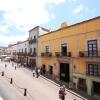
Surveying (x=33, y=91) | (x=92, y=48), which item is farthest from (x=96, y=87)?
(x=33, y=91)

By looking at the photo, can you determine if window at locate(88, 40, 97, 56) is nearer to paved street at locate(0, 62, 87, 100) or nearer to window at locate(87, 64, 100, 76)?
window at locate(87, 64, 100, 76)

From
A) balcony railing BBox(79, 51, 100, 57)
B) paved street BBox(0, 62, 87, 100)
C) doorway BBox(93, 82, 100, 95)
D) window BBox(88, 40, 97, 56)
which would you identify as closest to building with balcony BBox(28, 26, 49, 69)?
paved street BBox(0, 62, 87, 100)

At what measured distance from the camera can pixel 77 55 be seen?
24.5 m

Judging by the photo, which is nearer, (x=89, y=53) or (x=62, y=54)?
(x=89, y=53)

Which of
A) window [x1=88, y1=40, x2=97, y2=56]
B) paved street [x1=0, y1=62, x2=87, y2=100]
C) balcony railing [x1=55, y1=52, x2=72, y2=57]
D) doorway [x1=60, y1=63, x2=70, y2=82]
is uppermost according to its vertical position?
window [x1=88, y1=40, x2=97, y2=56]

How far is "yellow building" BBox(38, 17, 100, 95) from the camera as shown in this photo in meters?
21.5

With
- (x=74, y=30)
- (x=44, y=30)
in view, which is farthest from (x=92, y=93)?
(x=44, y=30)

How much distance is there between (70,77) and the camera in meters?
26.0

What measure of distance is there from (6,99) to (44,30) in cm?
2324

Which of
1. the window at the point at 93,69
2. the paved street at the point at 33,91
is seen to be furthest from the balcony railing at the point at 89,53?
the paved street at the point at 33,91

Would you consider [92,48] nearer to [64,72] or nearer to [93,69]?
[93,69]

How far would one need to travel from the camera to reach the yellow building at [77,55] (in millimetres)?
21547

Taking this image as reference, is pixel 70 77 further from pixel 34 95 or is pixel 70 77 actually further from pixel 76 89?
pixel 34 95

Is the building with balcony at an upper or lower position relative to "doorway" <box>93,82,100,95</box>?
upper
